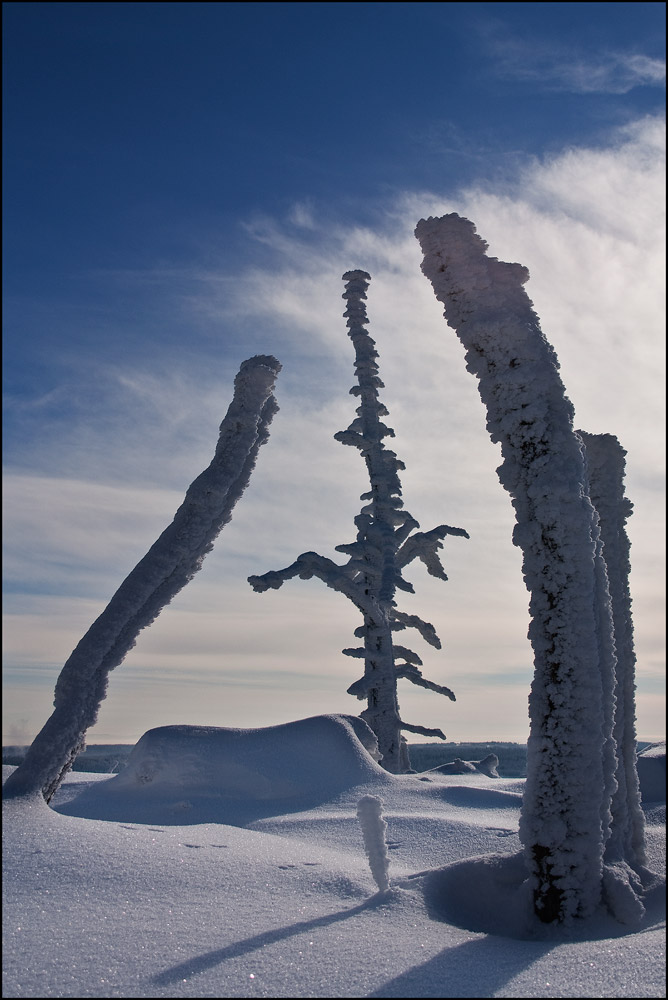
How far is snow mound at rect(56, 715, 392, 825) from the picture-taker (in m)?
9.43

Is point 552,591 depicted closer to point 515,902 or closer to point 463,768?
point 515,902

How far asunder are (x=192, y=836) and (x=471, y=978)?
322 cm

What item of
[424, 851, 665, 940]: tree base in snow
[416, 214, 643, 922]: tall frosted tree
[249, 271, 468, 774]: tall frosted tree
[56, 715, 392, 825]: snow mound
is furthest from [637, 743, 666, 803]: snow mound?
[249, 271, 468, 774]: tall frosted tree

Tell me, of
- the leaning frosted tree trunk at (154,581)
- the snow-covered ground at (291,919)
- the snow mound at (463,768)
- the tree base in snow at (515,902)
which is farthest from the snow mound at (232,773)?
the tree base in snow at (515,902)

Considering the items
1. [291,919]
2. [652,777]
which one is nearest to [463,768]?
[652,777]

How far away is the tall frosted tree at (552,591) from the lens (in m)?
4.91

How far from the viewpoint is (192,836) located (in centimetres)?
605

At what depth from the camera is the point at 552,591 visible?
17.4 ft

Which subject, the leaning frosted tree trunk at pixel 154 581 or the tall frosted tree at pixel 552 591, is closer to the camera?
the tall frosted tree at pixel 552 591

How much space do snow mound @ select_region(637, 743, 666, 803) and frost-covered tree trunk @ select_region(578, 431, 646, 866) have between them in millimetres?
1765

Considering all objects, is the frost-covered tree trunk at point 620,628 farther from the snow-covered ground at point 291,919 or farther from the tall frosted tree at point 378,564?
the tall frosted tree at point 378,564

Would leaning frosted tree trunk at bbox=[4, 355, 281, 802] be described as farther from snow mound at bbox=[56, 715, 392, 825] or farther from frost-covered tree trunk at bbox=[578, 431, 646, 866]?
frost-covered tree trunk at bbox=[578, 431, 646, 866]

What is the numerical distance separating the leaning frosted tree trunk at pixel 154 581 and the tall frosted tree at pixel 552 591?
2988mm

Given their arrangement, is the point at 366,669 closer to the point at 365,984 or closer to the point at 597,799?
the point at 597,799
